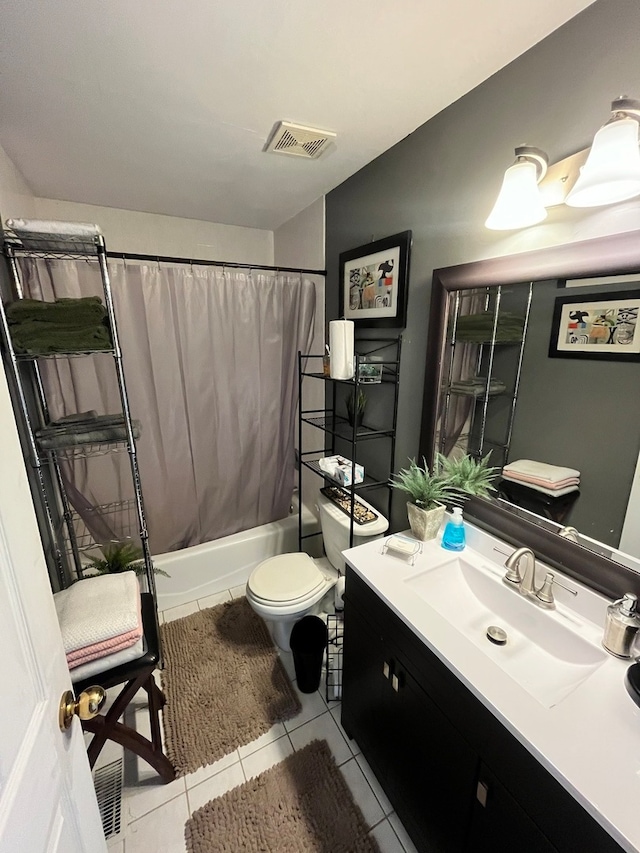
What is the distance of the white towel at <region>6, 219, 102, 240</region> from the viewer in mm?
1146

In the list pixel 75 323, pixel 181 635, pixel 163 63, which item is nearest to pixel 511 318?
pixel 163 63

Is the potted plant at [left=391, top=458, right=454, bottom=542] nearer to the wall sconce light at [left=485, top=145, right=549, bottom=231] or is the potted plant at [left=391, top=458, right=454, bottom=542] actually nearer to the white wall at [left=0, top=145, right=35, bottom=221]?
the wall sconce light at [left=485, top=145, right=549, bottom=231]

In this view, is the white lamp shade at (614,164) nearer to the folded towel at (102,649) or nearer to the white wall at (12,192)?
the folded towel at (102,649)

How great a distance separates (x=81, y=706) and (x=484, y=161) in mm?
1736

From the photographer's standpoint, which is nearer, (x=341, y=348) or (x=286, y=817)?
(x=286, y=817)

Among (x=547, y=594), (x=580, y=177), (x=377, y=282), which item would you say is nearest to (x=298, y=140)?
(x=377, y=282)

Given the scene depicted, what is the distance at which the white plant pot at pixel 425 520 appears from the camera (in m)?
1.29

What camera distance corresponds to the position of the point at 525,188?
0.93 meters

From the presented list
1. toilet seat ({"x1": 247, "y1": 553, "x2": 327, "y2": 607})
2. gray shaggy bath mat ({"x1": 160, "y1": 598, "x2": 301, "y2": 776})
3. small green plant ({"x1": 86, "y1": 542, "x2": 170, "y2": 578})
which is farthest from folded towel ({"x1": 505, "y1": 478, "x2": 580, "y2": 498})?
small green plant ({"x1": 86, "y1": 542, "x2": 170, "y2": 578})

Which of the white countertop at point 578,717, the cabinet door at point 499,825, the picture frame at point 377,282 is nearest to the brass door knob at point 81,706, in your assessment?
the white countertop at point 578,717

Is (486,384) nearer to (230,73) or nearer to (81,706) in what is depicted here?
(230,73)

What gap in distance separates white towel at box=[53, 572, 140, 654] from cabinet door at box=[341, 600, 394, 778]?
732mm

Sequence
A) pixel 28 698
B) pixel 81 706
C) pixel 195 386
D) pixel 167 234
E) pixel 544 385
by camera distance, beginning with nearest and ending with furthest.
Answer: pixel 28 698, pixel 81 706, pixel 544 385, pixel 195 386, pixel 167 234

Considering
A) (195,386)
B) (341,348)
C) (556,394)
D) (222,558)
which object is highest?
(341,348)
